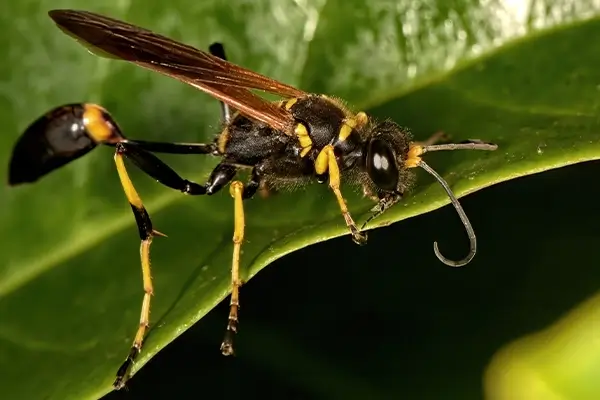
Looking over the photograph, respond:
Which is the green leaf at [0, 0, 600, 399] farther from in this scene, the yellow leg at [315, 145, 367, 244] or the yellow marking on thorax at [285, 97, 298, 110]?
the yellow marking on thorax at [285, 97, 298, 110]

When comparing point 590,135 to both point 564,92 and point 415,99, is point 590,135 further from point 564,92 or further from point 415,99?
point 415,99

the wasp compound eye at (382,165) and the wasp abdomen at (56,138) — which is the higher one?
the wasp compound eye at (382,165)

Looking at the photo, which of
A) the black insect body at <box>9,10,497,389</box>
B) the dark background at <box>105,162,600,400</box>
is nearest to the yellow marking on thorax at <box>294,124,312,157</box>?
the black insect body at <box>9,10,497,389</box>

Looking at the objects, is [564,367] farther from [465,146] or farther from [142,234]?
[142,234]

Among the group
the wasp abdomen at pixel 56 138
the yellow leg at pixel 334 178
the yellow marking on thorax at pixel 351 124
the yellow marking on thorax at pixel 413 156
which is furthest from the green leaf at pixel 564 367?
the wasp abdomen at pixel 56 138

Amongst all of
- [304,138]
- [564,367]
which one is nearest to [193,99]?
[304,138]

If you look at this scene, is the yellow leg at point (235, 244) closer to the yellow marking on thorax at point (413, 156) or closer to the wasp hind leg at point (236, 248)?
the wasp hind leg at point (236, 248)

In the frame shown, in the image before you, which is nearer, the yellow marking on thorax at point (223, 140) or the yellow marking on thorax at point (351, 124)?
the yellow marking on thorax at point (351, 124)
